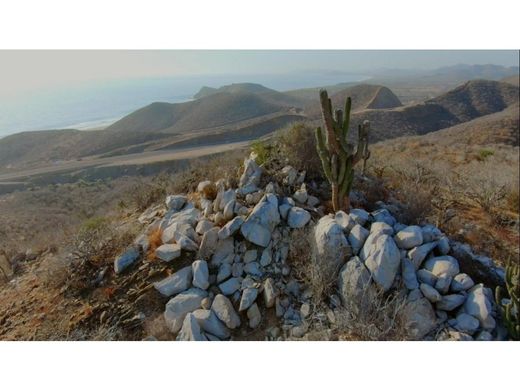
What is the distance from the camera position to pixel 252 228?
4254mm

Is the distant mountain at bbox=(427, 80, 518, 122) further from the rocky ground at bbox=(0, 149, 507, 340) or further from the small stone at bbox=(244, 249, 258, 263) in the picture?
the small stone at bbox=(244, 249, 258, 263)

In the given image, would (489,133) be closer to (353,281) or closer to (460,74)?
(353,281)

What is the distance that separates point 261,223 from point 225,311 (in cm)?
128

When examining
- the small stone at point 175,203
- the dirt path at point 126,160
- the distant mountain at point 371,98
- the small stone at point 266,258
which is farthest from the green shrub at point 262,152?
the distant mountain at point 371,98

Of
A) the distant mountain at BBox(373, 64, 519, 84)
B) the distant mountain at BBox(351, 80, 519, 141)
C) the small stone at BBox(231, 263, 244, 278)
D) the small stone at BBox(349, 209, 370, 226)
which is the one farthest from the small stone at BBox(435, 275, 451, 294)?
the distant mountain at BBox(373, 64, 519, 84)

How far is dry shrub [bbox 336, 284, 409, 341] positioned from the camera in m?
3.21

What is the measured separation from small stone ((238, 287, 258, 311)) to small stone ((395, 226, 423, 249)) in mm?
1995

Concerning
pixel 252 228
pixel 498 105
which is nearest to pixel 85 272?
pixel 252 228

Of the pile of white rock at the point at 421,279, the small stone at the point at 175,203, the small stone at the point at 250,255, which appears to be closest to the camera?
the pile of white rock at the point at 421,279

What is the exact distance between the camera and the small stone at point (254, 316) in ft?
11.8

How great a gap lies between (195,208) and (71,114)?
921 cm

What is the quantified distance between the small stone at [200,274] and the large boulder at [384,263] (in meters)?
2.06

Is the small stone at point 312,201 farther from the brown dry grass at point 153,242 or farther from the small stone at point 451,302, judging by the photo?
the brown dry grass at point 153,242

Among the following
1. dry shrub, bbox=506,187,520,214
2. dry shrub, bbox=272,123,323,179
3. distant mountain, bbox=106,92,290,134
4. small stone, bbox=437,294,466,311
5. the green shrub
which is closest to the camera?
small stone, bbox=437,294,466,311
